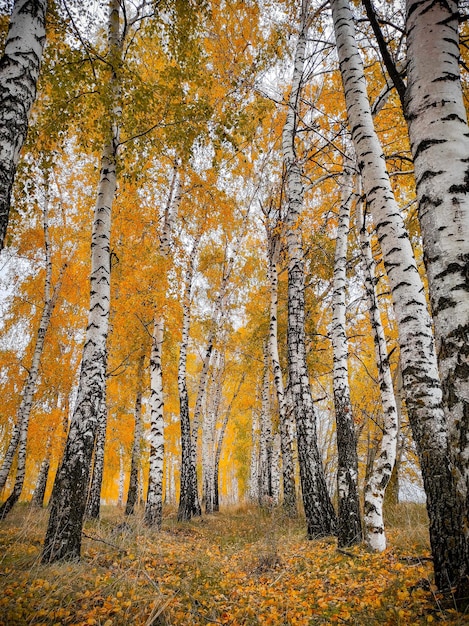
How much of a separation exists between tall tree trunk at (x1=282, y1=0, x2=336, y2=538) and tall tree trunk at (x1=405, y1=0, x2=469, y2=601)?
3695 mm

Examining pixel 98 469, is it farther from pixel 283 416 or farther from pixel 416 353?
pixel 416 353

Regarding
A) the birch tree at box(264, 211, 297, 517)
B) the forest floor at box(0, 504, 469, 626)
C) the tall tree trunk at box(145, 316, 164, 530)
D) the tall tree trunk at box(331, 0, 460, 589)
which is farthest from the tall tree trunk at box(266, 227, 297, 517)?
the tall tree trunk at box(331, 0, 460, 589)

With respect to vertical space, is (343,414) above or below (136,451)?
above

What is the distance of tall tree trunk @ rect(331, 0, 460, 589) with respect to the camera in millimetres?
2498

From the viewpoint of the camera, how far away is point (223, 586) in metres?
3.75

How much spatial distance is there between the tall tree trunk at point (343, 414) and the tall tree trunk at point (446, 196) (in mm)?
2831

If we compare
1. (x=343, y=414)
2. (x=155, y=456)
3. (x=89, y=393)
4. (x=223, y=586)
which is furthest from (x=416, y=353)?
(x=155, y=456)

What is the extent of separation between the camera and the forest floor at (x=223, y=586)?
2520 mm

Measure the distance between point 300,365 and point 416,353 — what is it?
3567mm

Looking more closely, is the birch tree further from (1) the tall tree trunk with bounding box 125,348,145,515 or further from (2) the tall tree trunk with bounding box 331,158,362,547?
(1) the tall tree trunk with bounding box 125,348,145,515

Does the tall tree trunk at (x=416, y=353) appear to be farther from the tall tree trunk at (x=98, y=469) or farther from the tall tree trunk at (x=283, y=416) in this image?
the tall tree trunk at (x=98, y=469)

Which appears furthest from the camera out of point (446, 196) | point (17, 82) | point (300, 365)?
point (300, 365)

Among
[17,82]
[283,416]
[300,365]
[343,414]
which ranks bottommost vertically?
[343,414]

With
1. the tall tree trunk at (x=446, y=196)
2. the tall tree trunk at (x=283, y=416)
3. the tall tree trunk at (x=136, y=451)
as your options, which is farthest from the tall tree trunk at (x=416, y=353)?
the tall tree trunk at (x=136, y=451)
